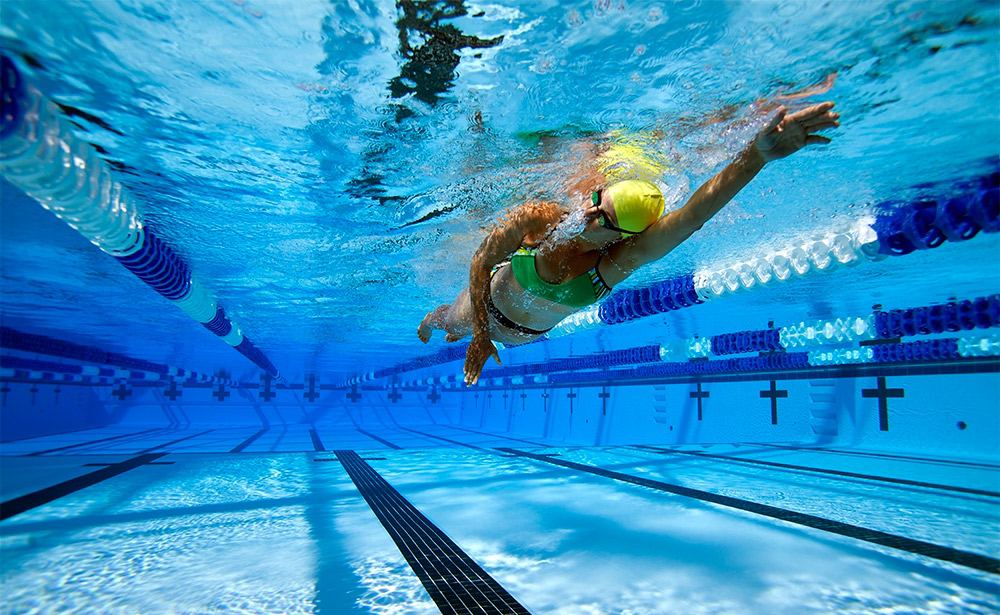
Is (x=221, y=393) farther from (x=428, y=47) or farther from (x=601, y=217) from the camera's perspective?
(x=601, y=217)

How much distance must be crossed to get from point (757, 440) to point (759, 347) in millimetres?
5078

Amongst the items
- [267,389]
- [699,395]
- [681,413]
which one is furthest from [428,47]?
[267,389]

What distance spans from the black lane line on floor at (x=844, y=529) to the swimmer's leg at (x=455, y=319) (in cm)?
352

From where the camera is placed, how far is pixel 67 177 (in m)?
4.27

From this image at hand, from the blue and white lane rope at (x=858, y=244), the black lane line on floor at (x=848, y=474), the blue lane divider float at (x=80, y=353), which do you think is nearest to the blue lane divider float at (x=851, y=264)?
the blue and white lane rope at (x=858, y=244)

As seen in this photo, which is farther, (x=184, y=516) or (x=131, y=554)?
(x=184, y=516)

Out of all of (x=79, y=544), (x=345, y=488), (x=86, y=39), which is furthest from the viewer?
(x=345, y=488)

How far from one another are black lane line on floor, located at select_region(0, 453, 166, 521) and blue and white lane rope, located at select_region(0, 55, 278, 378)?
2.89 meters

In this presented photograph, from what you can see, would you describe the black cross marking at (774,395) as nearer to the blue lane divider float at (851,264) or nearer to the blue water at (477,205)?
the blue lane divider float at (851,264)

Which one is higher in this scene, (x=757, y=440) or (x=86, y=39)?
(x=86, y=39)

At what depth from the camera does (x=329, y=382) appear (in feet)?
129

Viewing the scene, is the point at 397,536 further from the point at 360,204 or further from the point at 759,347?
the point at 759,347

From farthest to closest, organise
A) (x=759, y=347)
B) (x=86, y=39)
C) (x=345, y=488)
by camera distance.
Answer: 1. (x=759, y=347)
2. (x=345, y=488)
3. (x=86, y=39)

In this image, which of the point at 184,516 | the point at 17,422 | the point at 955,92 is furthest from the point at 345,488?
the point at 17,422
